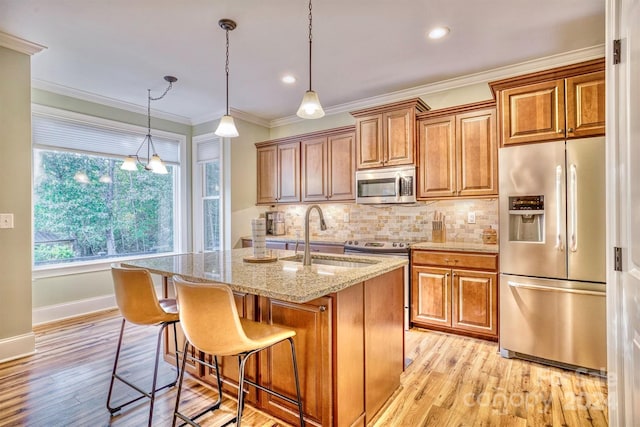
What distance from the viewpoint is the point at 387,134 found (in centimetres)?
382

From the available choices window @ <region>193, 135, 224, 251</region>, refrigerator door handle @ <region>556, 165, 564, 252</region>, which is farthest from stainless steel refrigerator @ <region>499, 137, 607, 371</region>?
window @ <region>193, 135, 224, 251</region>

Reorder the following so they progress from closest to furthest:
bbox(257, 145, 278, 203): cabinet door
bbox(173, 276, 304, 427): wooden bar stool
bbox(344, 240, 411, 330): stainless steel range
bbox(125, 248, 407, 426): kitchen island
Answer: bbox(173, 276, 304, 427): wooden bar stool, bbox(125, 248, 407, 426): kitchen island, bbox(344, 240, 411, 330): stainless steel range, bbox(257, 145, 278, 203): cabinet door

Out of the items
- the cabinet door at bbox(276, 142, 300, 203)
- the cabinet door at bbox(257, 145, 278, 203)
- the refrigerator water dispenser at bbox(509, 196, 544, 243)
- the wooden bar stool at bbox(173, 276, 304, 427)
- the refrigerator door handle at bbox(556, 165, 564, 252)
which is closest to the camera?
the wooden bar stool at bbox(173, 276, 304, 427)

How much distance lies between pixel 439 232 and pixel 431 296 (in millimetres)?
812

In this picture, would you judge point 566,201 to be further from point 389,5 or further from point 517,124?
point 389,5

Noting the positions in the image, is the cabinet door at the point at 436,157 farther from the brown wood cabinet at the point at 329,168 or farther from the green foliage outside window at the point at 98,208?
the green foliage outside window at the point at 98,208

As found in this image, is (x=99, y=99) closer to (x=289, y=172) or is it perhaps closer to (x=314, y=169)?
(x=289, y=172)

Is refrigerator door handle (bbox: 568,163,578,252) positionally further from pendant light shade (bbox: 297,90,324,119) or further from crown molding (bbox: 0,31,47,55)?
crown molding (bbox: 0,31,47,55)

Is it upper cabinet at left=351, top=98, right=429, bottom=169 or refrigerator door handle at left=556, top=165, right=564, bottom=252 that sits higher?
upper cabinet at left=351, top=98, right=429, bottom=169

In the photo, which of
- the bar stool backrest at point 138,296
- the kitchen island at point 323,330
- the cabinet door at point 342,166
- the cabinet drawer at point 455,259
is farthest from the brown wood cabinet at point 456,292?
the bar stool backrest at point 138,296

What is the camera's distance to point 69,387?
2334 millimetres

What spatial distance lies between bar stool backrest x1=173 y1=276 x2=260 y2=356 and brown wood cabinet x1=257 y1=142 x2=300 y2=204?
3338 millimetres

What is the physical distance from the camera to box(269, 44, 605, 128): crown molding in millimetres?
3027

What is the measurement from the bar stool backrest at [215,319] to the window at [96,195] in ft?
11.4
